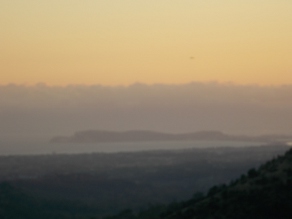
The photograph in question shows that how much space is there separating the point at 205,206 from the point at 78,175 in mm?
74493

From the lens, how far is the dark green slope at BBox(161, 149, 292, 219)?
117 feet

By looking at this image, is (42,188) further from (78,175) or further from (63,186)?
(78,175)

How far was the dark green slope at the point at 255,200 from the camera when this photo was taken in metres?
35.6

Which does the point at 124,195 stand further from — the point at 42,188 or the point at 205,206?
the point at 205,206

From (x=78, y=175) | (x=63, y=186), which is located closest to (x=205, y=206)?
(x=63, y=186)

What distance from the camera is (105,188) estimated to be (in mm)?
102125

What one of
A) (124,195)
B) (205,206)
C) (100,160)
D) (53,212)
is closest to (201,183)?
(124,195)

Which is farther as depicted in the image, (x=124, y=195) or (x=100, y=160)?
(x=100, y=160)

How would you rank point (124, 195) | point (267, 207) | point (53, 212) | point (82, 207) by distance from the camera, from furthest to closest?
point (124, 195) < point (82, 207) < point (53, 212) < point (267, 207)

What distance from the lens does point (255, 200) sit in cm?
3766

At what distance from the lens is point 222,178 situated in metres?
101

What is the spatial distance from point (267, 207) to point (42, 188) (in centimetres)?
6580

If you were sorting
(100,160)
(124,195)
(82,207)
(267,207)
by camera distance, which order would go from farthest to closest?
1. (100,160)
2. (124,195)
3. (82,207)
4. (267,207)

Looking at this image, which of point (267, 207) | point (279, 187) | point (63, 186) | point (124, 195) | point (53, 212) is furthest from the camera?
point (63, 186)
